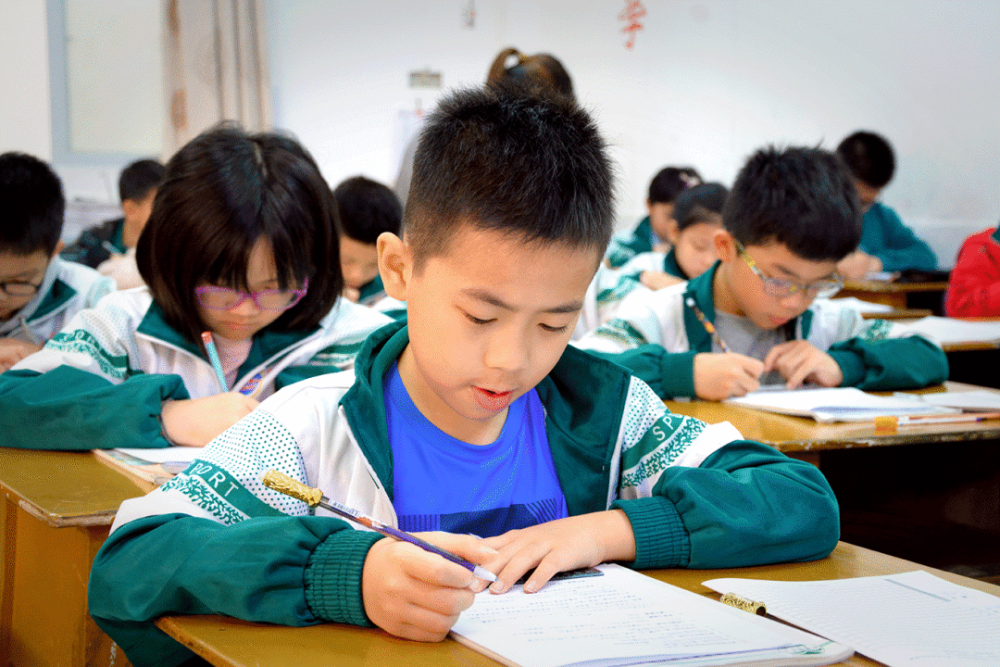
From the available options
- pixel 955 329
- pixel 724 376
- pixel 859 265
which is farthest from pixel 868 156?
pixel 724 376

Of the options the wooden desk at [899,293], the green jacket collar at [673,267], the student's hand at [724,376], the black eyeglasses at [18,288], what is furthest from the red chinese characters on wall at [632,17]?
the black eyeglasses at [18,288]

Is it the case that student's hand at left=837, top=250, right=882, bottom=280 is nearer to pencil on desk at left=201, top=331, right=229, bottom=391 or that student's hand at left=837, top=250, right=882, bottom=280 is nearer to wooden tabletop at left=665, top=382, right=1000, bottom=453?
wooden tabletop at left=665, top=382, right=1000, bottom=453

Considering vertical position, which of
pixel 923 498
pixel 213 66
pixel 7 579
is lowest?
pixel 923 498

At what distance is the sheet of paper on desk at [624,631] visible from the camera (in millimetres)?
659

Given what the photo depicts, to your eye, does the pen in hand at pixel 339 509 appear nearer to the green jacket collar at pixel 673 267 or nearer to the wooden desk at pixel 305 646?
the wooden desk at pixel 305 646

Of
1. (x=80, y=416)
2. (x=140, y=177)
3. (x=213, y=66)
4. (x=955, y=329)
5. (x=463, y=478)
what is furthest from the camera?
(x=213, y=66)

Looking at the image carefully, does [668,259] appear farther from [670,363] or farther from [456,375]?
[456,375]

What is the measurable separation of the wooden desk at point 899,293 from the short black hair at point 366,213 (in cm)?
200

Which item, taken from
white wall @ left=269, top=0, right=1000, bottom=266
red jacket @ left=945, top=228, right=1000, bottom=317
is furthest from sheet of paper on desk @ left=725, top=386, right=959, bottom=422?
white wall @ left=269, top=0, right=1000, bottom=266

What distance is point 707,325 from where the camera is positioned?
211cm

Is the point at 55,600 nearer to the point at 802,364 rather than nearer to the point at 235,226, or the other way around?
the point at 235,226

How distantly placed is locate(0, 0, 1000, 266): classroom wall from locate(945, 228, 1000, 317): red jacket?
135 cm

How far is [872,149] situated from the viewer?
4738mm

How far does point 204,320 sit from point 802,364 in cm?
129
